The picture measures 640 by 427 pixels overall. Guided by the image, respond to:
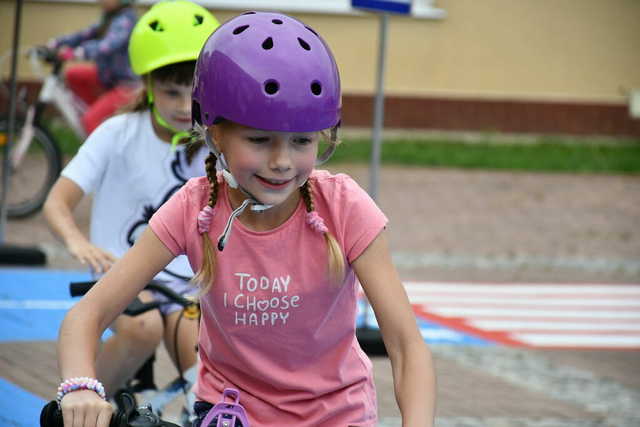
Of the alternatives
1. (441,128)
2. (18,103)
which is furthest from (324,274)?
(441,128)

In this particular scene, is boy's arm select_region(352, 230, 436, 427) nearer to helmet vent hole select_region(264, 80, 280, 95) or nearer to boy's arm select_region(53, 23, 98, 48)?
helmet vent hole select_region(264, 80, 280, 95)

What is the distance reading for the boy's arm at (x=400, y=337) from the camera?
8.70ft

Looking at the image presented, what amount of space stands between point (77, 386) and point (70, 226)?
175cm

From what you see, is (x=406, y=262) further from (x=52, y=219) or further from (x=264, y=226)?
(x=264, y=226)

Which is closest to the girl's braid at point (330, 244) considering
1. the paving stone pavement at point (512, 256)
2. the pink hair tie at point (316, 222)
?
the pink hair tie at point (316, 222)

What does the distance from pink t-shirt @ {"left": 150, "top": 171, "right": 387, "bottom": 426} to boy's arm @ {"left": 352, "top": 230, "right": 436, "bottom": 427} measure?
0.17ft

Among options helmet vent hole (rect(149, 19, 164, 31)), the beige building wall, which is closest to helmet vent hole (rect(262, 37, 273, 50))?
helmet vent hole (rect(149, 19, 164, 31))

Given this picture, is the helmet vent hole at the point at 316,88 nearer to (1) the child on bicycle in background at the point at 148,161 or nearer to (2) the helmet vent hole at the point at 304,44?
(2) the helmet vent hole at the point at 304,44

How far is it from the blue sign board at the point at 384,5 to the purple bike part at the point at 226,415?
481cm

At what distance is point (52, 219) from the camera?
435 cm

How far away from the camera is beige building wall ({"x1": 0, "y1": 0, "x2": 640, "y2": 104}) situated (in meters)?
17.6

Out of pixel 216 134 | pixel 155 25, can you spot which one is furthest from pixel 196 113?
pixel 155 25

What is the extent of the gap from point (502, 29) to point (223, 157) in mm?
15435

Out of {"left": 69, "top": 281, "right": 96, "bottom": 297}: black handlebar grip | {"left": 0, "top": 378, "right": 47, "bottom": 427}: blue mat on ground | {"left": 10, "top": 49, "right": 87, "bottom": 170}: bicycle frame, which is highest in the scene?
{"left": 69, "top": 281, "right": 96, "bottom": 297}: black handlebar grip
